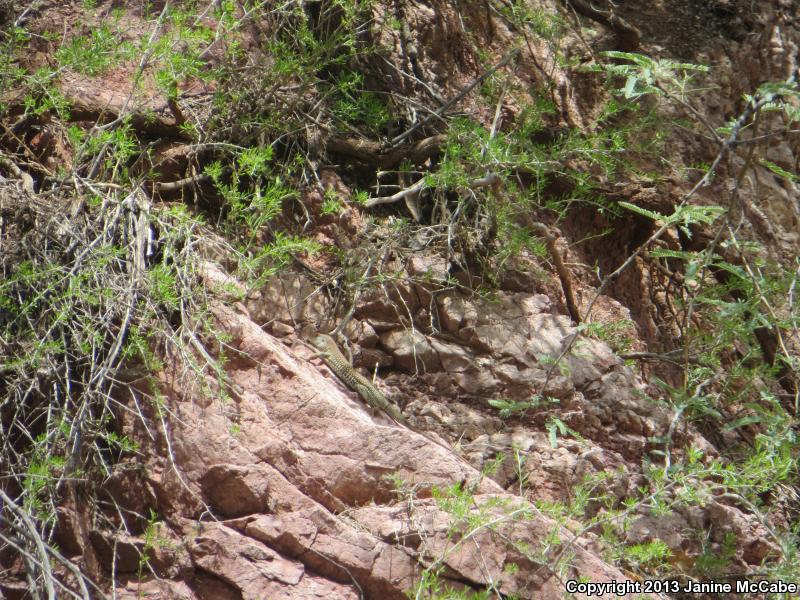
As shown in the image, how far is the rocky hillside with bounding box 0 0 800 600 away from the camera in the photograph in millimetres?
2992

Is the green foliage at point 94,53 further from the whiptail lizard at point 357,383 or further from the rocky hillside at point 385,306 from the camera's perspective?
the whiptail lizard at point 357,383

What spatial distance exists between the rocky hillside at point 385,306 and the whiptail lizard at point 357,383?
0.02 meters

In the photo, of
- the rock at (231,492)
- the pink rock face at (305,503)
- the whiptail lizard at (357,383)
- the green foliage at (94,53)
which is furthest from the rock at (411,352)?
the green foliage at (94,53)

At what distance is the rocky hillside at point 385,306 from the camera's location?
2992mm

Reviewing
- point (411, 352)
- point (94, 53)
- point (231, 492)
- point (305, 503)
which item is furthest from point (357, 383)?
point (94, 53)

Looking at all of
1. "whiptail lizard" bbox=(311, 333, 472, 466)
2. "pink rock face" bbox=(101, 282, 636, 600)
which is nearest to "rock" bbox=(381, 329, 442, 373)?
"whiptail lizard" bbox=(311, 333, 472, 466)

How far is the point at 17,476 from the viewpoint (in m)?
2.74

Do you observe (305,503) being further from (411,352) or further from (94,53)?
(94,53)

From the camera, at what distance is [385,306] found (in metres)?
4.28

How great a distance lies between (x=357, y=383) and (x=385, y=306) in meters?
0.58

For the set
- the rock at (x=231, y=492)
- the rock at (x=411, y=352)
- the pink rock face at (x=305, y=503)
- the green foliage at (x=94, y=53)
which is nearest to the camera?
the pink rock face at (x=305, y=503)

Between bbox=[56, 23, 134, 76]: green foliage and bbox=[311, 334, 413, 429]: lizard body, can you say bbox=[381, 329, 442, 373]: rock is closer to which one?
bbox=[311, 334, 413, 429]: lizard body

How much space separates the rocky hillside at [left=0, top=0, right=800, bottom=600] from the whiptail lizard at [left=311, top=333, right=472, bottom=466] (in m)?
0.02

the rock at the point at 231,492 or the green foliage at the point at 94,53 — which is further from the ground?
the green foliage at the point at 94,53
